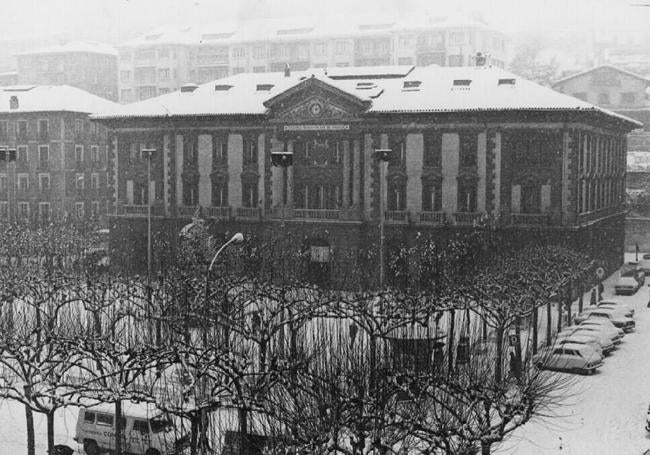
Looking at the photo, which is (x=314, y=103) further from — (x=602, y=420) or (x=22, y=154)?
(x=22, y=154)

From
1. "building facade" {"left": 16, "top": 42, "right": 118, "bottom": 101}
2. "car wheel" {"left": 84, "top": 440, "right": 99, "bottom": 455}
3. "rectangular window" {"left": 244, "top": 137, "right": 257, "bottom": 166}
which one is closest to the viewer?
"car wheel" {"left": 84, "top": 440, "right": 99, "bottom": 455}

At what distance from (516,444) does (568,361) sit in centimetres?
1127

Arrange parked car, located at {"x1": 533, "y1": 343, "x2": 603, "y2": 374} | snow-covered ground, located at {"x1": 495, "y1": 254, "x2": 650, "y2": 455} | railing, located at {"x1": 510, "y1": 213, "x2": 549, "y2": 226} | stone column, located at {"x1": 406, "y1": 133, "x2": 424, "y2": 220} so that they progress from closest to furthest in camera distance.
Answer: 1. snow-covered ground, located at {"x1": 495, "y1": 254, "x2": 650, "y2": 455}
2. parked car, located at {"x1": 533, "y1": 343, "x2": 603, "y2": 374}
3. railing, located at {"x1": 510, "y1": 213, "x2": 549, "y2": 226}
4. stone column, located at {"x1": 406, "y1": 133, "x2": 424, "y2": 220}

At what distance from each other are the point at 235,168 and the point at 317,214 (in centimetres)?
736

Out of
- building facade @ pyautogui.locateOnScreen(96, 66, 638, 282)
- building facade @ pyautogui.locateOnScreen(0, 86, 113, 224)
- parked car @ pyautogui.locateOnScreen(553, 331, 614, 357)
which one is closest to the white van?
parked car @ pyautogui.locateOnScreen(553, 331, 614, 357)

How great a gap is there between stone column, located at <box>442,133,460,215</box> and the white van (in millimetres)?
36975

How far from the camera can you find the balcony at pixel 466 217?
200 feet

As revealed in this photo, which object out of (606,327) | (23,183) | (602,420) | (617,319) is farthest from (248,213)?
(602,420)

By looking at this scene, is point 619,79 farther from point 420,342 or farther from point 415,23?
point 420,342

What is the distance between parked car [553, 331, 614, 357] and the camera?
40.9 meters

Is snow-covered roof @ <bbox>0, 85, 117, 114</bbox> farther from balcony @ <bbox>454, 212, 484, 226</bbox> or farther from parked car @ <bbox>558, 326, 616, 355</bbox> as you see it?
parked car @ <bbox>558, 326, 616, 355</bbox>

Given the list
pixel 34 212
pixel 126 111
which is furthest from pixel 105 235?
pixel 126 111

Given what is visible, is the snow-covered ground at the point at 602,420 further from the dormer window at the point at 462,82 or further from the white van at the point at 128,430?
the dormer window at the point at 462,82

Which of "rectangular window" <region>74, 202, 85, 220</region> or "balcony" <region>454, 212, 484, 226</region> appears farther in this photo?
"rectangular window" <region>74, 202, 85, 220</region>
